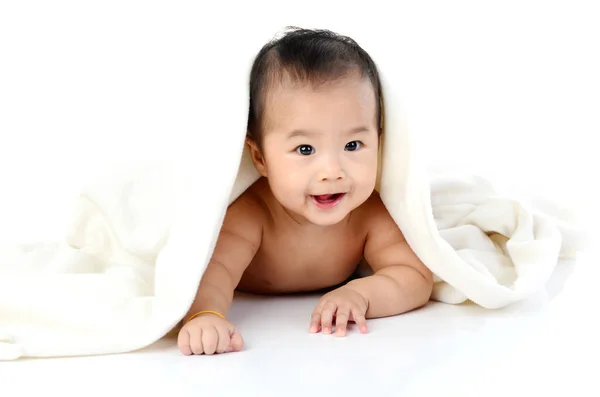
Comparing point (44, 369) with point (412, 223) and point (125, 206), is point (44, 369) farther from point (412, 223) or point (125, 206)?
point (412, 223)

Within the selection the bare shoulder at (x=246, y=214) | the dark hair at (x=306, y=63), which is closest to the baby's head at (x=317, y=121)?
the dark hair at (x=306, y=63)

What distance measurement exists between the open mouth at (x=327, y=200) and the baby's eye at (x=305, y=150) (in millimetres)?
104

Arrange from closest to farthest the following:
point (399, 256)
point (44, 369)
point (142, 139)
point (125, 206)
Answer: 1. point (44, 369)
2. point (399, 256)
3. point (125, 206)
4. point (142, 139)

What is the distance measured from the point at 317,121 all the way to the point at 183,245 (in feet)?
1.28

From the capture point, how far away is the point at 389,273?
2184mm

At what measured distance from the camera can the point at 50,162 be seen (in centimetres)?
315

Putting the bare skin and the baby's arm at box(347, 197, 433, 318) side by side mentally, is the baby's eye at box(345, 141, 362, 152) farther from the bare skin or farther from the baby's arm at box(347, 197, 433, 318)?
the baby's arm at box(347, 197, 433, 318)

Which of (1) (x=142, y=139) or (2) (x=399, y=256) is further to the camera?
(1) (x=142, y=139)

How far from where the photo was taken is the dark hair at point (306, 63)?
2.05m

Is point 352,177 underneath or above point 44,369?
above

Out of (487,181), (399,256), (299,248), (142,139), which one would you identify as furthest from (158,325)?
(142,139)

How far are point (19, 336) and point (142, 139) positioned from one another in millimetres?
1285

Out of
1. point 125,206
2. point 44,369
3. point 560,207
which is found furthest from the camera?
point 560,207

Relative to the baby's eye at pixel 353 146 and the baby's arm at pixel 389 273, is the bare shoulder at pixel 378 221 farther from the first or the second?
the baby's eye at pixel 353 146
